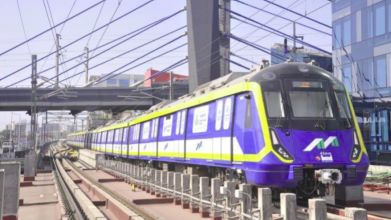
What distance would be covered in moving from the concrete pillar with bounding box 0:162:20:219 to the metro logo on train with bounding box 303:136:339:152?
20.7 ft

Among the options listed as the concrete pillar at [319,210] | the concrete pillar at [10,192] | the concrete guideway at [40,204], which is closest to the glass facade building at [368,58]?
the concrete guideway at [40,204]

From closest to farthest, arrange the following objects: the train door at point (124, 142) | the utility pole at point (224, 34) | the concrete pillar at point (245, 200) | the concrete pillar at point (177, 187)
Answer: the concrete pillar at point (245, 200) < the concrete pillar at point (177, 187) < the train door at point (124, 142) < the utility pole at point (224, 34)

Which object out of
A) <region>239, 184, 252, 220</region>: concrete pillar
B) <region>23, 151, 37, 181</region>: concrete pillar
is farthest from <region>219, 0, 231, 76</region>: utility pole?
<region>239, 184, 252, 220</region>: concrete pillar

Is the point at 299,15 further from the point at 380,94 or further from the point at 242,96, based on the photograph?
the point at 242,96

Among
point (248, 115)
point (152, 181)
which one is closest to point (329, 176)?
point (248, 115)

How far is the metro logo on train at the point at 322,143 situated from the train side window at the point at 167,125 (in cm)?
935

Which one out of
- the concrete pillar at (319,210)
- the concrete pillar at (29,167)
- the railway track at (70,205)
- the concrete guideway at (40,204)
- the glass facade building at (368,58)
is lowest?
the concrete guideway at (40,204)

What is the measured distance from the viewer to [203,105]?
17.2 meters

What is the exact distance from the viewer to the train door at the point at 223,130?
1446 centimetres

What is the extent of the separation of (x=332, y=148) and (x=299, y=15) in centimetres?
3211

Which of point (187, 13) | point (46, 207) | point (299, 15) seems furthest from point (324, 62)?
point (46, 207)

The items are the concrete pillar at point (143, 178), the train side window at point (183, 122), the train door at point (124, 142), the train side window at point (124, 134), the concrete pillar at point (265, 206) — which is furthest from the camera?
the train side window at point (124, 134)

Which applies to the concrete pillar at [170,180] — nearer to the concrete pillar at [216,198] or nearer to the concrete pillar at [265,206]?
the concrete pillar at [216,198]

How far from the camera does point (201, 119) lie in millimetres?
17172
